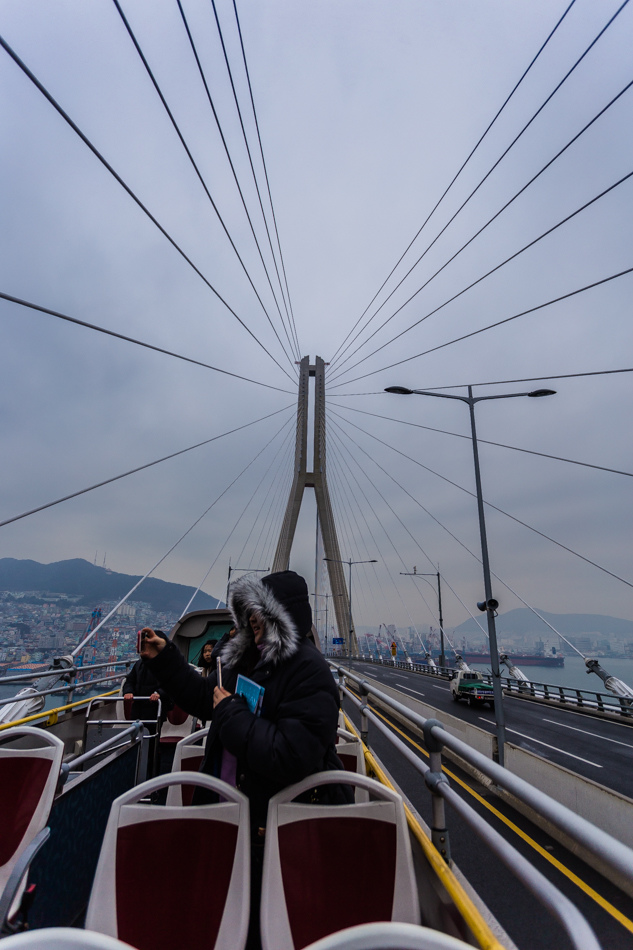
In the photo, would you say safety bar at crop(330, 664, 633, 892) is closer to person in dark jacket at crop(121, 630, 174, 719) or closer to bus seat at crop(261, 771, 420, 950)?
bus seat at crop(261, 771, 420, 950)

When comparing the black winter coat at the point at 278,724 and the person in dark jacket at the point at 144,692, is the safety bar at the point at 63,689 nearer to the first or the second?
the person in dark jacket at the point at 144,692

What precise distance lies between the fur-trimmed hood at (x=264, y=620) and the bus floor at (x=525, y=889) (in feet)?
6.81

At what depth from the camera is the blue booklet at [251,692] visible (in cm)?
257

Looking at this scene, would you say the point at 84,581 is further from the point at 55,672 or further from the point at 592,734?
the point at 55,672

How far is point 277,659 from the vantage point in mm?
2666

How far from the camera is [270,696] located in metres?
2.60

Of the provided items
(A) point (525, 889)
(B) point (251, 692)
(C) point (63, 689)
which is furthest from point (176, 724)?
(B) point (251, 692)

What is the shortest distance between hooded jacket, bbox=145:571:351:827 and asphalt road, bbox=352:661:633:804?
1047 centimetres

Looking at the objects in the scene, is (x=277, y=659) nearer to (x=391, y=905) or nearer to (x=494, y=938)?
(x=391, y=905)

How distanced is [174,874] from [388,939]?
1.46 m

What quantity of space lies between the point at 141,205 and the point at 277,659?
26.0 ft

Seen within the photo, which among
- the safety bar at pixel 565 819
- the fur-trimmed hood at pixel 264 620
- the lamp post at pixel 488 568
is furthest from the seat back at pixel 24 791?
the lamp post at pixel 488 568

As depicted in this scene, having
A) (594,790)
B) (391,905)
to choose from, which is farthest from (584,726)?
(391,905)

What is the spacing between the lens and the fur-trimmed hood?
8.79 feet
